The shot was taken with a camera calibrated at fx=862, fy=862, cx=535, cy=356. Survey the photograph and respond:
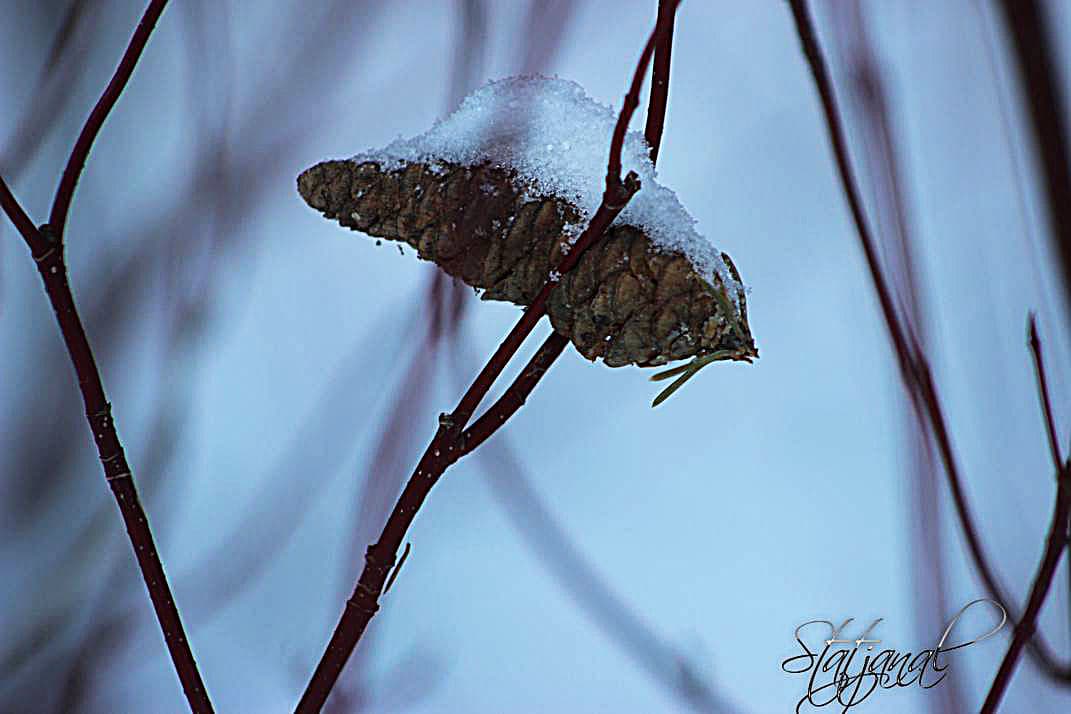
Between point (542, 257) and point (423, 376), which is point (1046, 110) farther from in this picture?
point (423, 376)

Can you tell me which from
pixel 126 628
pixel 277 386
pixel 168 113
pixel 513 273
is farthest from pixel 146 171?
pixel 513 273

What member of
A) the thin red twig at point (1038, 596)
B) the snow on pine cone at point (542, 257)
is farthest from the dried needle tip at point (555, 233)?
the thin red twig at point (1038, 596)

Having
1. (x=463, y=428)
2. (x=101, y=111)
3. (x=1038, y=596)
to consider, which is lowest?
(x=1038, y=596)

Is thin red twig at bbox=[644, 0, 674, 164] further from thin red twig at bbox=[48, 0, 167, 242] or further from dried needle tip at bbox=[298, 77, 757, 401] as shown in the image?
thin red twig at bbox=[48, 0, 167, 242]

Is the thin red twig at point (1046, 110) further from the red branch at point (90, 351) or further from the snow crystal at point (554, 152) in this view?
the red branch at point (90, 351)

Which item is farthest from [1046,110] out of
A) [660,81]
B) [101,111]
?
[101,111]

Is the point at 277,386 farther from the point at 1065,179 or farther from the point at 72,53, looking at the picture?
the point at 1065,179
